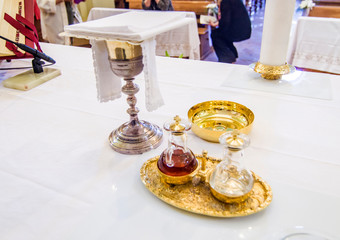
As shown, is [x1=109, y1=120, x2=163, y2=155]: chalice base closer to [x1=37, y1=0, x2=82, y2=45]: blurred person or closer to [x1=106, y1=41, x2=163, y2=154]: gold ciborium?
[x1=106, y1=41, x2=163, y2=154]: gold ciborium

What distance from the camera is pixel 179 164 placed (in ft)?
1.57

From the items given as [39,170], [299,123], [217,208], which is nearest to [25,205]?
[39,170]

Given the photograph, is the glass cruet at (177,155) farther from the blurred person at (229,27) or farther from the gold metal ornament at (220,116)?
the blurred person at (229,27)

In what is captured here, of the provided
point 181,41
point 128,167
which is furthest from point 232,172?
point 181,41

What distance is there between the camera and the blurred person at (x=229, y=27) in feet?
7.42

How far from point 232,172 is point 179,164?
86 mm

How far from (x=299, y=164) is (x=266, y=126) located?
145mm

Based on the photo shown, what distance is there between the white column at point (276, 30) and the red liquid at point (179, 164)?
57 centimetres

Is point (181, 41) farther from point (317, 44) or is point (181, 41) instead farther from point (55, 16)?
point (55, 16)

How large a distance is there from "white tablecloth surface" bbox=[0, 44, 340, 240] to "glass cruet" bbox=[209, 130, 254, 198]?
0.04 m

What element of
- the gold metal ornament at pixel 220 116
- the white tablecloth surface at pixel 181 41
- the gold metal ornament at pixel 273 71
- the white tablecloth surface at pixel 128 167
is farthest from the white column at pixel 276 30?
the white tablecloth surface at pixel 181 41

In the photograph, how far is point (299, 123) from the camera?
0.69m

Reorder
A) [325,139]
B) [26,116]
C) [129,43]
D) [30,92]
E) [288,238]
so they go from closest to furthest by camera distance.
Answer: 1. [288,238]
2. [129,43]
3. [325,139]
4. [26,116]
5. [30,92]

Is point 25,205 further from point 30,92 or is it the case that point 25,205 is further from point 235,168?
point 30,92
